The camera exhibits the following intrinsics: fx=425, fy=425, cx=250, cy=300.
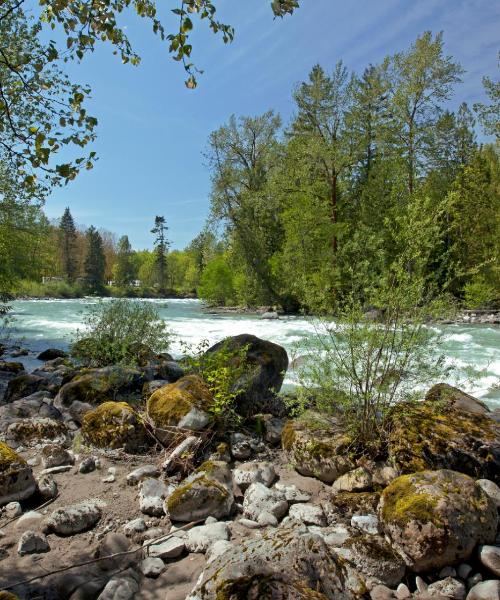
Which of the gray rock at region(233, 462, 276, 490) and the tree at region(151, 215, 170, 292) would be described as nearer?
the gray rock at region(233, 462, 276, 490)

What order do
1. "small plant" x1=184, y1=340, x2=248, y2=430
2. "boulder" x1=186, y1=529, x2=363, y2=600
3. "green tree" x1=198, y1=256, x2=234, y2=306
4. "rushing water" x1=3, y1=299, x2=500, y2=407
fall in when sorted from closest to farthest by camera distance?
"boulder" x1=186, y1=529, x2=363, y2=600 → "small plant" x1=184, y1=340, x2=248, y2=430 → "rushing water" x1=3, y1=299, x2=500, y2=407 → "green tree" x1=198, y1=256, x2=234, y2=306

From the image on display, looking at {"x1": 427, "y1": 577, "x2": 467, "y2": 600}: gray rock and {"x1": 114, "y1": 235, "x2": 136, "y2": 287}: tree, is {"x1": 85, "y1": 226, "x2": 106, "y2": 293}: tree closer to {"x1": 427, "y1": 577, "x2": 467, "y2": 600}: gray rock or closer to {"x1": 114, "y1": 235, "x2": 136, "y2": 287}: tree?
{"x1": 114, "y1": 235, "x2": 136, "y2": 287}: tree

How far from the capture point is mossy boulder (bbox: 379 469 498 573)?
2670 mm

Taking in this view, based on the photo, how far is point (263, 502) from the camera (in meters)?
3.40

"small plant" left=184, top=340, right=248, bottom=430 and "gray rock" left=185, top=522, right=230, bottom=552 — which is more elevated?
"small plant" left=184, top=340, right=248, bottom=430

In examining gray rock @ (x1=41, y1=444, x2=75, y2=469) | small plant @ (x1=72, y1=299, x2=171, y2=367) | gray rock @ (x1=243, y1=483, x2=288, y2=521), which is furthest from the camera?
small plant @ (x1=72, y1=299, x2=171, y2=367)

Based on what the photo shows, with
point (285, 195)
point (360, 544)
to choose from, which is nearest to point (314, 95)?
point (285, 195)

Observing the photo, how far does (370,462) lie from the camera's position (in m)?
3.84

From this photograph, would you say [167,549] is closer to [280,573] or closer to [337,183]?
[280,573]

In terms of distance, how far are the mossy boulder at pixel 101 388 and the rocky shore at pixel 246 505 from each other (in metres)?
0.97

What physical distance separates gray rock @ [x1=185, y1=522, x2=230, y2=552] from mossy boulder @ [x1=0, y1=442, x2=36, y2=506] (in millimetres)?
1542

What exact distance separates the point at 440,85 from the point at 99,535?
89.3 feet

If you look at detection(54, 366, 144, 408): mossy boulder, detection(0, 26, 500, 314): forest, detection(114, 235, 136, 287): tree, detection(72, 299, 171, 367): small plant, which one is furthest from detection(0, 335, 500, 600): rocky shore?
detection(114, 235, 136, 287): tree

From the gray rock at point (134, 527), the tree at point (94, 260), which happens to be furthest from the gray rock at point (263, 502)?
the tree at point (94, 260)
